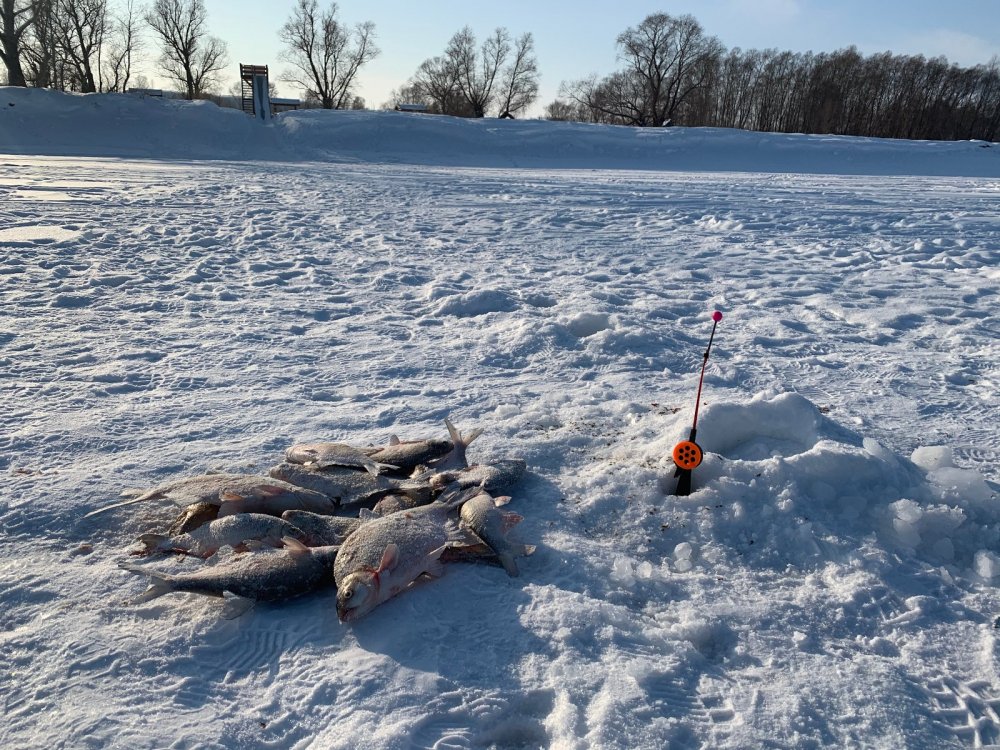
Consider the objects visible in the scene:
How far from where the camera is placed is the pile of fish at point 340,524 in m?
2.85

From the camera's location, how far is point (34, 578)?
10.0 ft

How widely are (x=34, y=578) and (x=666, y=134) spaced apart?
24.7 metres

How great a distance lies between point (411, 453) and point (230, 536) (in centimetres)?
114

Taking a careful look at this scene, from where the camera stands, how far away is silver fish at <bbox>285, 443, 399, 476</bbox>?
149 inches

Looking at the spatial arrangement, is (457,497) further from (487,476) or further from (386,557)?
(386,557)

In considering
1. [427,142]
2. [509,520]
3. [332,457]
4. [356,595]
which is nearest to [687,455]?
[509,520]

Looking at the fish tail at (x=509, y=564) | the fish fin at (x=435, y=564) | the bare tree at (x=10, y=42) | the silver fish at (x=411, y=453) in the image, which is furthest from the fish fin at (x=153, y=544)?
the bare tree at (x=10, y=42)

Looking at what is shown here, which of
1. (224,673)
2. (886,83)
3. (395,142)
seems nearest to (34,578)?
(224,673)

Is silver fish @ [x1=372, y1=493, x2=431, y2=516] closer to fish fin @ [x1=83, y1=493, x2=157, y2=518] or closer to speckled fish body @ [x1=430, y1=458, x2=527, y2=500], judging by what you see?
speckled fish body @ [x1=430, y1=458, x2=527, y2=500]

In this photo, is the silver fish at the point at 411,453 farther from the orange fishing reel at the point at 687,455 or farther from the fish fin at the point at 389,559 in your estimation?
the orange fishing reel at the point at 687,455

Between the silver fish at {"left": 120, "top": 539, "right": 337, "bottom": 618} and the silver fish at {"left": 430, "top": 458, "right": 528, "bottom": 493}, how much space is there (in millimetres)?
855

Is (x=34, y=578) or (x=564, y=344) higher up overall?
(x=564, y=344)

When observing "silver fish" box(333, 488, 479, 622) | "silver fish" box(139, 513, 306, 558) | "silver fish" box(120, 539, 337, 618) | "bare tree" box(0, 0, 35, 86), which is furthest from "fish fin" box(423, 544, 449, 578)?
"bare tree" box(0, 0, 35, 86)

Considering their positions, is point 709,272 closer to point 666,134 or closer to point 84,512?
point 84,512
